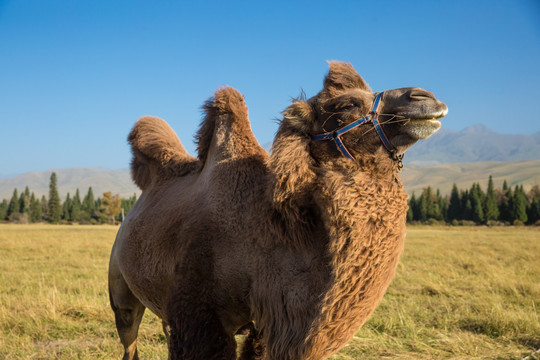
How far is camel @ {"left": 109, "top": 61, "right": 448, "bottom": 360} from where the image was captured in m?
2.17

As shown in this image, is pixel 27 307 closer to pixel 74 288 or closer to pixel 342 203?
pixel 74 288

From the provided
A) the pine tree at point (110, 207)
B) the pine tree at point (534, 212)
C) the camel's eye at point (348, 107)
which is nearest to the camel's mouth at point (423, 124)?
the camel's eye at point (348, 107)

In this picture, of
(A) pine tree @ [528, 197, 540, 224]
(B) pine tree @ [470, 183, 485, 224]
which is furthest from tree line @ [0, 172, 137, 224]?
(A) pine tree @ [528, 197, 540, 224]

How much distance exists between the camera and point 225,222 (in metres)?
2.54

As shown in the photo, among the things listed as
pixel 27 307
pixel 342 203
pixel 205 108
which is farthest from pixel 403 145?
pixel 27 307

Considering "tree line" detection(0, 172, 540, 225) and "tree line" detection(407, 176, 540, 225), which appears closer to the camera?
"tree line" detection(407, 176, 540, 225)

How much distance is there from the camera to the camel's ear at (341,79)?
262cm

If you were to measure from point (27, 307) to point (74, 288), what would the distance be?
1.91 meters

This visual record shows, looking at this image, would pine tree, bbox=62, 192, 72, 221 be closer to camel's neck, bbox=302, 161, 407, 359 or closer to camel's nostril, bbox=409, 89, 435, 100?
camel's neck, bbox=302, 161, 407, 359

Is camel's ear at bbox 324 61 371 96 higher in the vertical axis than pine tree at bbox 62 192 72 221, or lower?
higher

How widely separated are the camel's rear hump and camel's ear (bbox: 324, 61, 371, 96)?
1.47 meters

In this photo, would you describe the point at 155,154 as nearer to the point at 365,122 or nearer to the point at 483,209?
the point at 365,122

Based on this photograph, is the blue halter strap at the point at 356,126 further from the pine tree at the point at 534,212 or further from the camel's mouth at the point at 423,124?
the pine tree at the point at 534,212

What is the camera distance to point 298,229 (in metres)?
2.28
